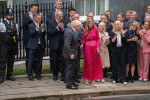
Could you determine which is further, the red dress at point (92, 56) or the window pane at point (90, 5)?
the window pane at point (90, 5)

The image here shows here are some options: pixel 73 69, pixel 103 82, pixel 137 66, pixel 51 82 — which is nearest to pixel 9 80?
pixel 51 82

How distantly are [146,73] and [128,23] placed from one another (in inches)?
70.6

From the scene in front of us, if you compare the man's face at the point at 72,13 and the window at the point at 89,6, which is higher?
the window at the point at 89,6

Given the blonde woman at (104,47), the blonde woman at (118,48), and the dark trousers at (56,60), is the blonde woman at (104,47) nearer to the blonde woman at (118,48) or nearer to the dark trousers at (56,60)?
the blonde woman at (118,48)

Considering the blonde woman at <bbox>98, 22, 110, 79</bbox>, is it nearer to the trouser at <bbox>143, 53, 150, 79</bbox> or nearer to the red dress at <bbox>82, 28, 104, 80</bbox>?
the red dress at <bbox>82, 28, 104, 80</bbox>

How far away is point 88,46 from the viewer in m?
10.5

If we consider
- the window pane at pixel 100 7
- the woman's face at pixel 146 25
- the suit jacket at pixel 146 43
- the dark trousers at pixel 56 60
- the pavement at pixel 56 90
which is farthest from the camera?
the window pane at pixel 100 7

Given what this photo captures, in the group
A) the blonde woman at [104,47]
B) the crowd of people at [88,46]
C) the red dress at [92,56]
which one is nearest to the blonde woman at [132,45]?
the crowd of people at [88,46]

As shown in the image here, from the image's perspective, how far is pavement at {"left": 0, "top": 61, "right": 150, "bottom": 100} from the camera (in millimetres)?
8906

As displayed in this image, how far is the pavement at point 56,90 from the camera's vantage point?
8906mm

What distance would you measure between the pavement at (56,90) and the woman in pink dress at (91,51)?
0.28 m

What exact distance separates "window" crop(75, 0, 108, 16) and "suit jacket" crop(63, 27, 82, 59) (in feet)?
23.7

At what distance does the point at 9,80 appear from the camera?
35.2 ft

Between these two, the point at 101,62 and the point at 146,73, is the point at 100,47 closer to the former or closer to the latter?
the point at 101,62
